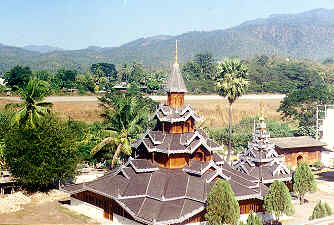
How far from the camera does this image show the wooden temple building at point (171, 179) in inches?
1076

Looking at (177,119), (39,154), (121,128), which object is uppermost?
(177,119)

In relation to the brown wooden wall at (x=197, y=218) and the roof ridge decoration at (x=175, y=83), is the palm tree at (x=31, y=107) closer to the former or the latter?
the roof ridge decoration at (x=175, y=83)

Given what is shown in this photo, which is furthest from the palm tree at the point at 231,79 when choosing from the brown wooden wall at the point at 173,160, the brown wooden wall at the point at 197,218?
the brown wooden wall at the point at 197,218

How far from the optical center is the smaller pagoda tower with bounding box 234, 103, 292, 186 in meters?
34.6

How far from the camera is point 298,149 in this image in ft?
171

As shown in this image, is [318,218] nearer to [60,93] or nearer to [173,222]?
[173,222]

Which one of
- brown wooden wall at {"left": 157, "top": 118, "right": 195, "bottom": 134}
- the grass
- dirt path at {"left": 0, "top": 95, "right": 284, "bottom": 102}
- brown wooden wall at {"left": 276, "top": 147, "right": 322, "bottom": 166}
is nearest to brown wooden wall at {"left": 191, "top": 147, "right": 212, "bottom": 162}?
brown wooden wall at {"left": 157, "top": 118, "right": 195, "bottom": 134}

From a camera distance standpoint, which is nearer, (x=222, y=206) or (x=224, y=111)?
(x=222, y=206)

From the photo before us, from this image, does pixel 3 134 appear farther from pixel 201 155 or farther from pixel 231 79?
pixel 231 79

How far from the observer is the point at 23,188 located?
3691 centimetres

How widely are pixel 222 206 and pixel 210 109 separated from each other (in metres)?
61.8

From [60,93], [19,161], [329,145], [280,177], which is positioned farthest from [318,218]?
[60,93]

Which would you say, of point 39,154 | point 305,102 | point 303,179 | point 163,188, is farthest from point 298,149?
point 39,154

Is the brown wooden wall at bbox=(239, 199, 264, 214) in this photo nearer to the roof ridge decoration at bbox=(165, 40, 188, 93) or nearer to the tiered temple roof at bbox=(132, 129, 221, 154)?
the tiered temple roof at bbox=(132, 129, 221, 154)
